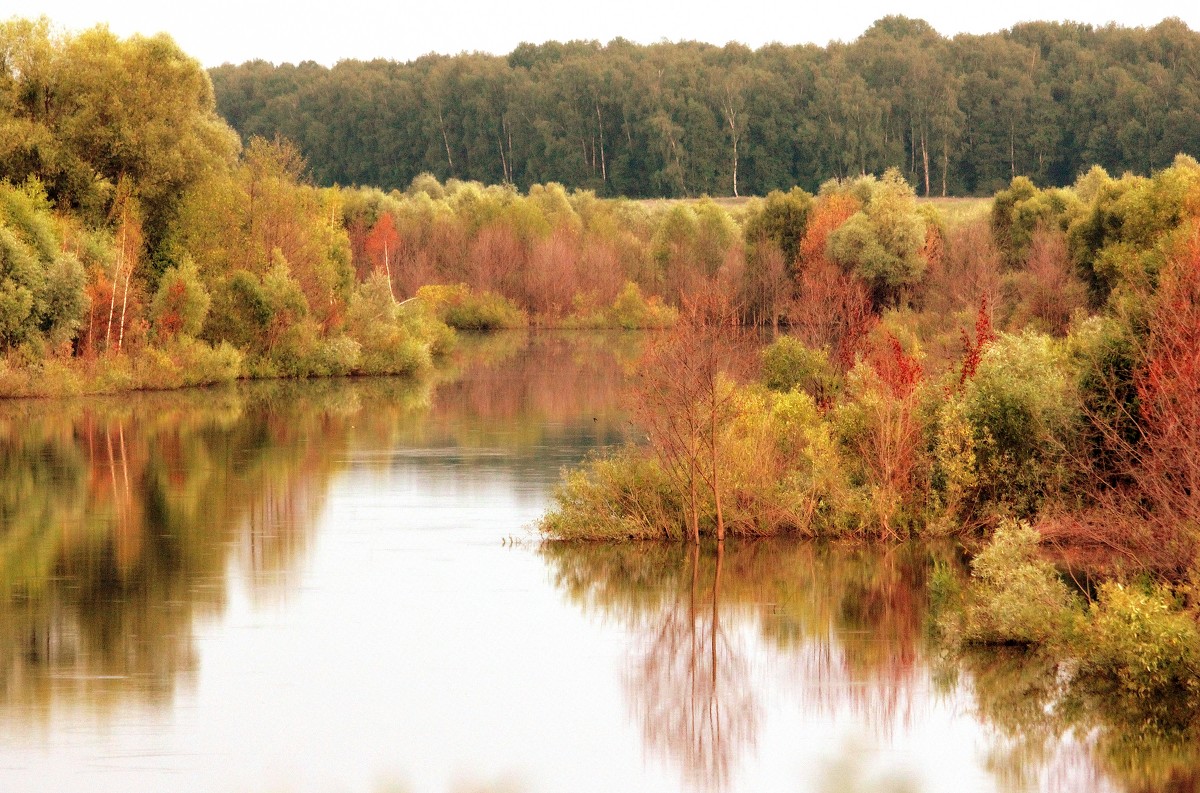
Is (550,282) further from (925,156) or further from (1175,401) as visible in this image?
(1175,401)

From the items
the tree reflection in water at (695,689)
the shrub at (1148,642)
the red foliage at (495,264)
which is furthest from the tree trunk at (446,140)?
the shrub at (1148,642)

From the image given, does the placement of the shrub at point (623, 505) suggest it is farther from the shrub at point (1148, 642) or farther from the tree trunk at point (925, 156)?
the tree trunk at point (925, 156)

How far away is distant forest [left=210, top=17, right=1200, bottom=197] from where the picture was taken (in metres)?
114

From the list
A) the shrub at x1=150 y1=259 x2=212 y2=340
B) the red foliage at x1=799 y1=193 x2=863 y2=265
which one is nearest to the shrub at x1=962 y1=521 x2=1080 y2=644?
the shrub at x1=150 y1=259 x2=212 y2=340

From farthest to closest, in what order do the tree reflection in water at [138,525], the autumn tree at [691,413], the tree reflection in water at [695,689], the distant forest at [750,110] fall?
the distant forest at [750,110], the autumn tree at [691,413], the tree reflection in water at [138,525], the tree reflection in water at [695,689]

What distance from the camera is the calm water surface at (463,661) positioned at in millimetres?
13945

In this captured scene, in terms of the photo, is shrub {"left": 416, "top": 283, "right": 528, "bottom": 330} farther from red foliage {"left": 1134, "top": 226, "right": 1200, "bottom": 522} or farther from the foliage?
red foliage {"left": 1134, "top": 226, "right": 1200, "bottom": 522}

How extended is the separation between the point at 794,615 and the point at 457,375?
118ft

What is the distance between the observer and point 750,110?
127000 millimetres

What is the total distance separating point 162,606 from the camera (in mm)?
19547

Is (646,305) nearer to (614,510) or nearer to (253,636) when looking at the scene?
(614,510)

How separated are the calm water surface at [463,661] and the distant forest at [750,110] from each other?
9212 centimetres

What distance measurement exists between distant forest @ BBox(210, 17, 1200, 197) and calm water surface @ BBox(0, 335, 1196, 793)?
3627 inches

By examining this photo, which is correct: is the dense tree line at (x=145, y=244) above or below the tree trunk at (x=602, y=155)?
below
